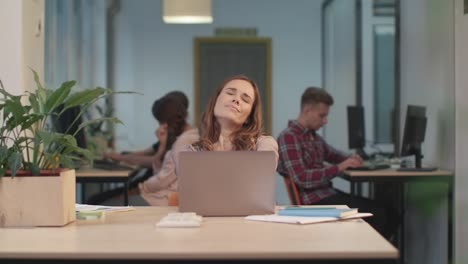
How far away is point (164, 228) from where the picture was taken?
253 centimetres

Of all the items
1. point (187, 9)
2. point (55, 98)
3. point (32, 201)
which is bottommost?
point (32, 201)

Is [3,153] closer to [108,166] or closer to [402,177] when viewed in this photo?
[108,166]

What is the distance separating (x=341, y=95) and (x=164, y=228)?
6166mm

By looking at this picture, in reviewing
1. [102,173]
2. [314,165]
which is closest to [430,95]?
[314,165]

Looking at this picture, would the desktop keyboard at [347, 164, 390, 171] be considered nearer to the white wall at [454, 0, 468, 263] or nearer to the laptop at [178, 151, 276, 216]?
the white wall at [454, 0, 468, 263]

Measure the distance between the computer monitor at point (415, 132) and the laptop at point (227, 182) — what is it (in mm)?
2574

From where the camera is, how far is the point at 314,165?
5.08 meters

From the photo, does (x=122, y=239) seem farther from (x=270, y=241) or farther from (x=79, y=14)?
(x=79, y=14)

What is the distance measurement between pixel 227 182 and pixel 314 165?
242 centimetres

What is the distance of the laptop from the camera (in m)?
2.71

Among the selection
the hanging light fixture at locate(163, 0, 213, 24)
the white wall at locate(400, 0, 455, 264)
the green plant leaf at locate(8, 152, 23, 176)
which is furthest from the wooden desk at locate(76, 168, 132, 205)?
the green plant leaf at locate(8, 152, 23, 176)

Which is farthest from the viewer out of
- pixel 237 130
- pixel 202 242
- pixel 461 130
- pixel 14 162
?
pixel 461 130

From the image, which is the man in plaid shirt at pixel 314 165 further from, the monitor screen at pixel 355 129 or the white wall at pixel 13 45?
the white wall at pixel 13 45

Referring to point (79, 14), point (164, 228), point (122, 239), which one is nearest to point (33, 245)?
point (122, 239)
